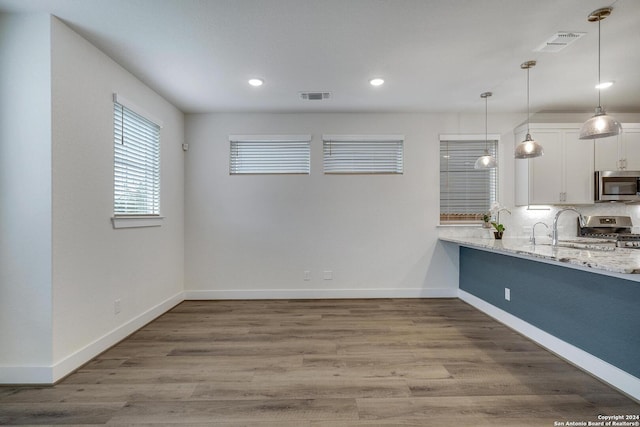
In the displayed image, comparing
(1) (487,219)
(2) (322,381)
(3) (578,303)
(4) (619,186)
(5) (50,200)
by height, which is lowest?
(2) (322,381)

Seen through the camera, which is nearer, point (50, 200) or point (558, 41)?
point (50, 200)

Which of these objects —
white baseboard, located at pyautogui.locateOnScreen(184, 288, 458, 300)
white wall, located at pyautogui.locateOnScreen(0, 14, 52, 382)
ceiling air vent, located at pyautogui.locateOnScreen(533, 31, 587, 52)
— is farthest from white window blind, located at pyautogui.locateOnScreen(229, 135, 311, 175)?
ceiling air vent, located at pyautogui.locateOnScreen(533, 31, 587, 52)

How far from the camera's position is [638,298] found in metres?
2.07

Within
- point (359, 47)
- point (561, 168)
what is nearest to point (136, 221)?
point (359, 47)

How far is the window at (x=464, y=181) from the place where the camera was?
14.9 ft

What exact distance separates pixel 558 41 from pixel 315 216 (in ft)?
10.6

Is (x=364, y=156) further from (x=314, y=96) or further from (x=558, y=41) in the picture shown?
(x=558, y=41)

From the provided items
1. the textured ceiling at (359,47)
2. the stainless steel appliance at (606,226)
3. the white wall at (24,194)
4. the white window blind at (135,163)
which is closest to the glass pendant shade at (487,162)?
the textured ceiling at (359,47)

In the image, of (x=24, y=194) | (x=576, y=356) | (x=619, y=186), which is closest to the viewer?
(x=24, y=194)

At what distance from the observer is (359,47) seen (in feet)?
8.98

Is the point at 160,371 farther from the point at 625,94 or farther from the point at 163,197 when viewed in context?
the point at 625,94

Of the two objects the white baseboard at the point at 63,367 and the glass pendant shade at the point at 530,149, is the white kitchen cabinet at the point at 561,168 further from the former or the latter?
the white baseboard at the point at 63,367

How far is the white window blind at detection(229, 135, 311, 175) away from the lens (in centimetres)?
456

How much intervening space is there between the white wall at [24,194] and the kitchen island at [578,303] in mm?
3826
